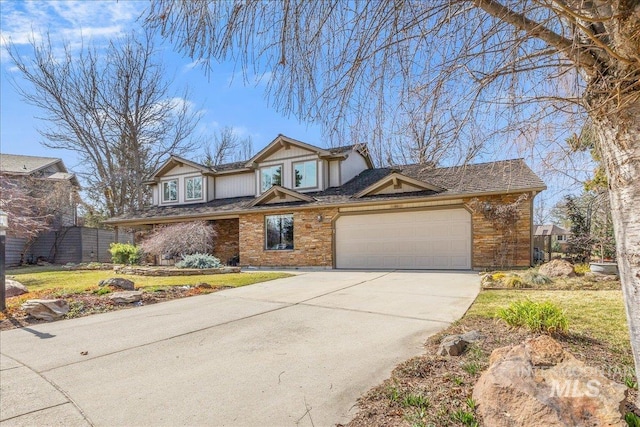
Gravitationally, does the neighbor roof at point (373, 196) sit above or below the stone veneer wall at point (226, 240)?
above

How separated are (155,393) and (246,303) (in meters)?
4.05

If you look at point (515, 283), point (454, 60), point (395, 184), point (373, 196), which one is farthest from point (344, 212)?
point (454, 60)

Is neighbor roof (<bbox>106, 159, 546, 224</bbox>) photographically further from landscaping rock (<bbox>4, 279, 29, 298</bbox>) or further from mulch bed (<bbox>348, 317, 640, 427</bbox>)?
landscaping rock (<bbox>4, 279, 29, 298</bbox>)

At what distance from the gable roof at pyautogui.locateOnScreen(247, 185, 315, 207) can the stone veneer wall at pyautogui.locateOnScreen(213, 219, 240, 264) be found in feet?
8.74

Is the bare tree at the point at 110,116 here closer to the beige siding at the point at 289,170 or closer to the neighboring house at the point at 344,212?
the neighboring house at the point at 344,212

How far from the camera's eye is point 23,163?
2242cm

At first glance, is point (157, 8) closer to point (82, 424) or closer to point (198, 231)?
point (82, 424)

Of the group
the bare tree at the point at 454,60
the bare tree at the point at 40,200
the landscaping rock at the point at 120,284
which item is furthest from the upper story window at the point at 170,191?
the bare tree at the point at 454,60

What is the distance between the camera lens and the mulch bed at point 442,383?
8.48 ft

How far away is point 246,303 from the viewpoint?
738 centimetres

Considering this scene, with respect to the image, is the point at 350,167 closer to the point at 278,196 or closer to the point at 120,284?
the point at 278,196

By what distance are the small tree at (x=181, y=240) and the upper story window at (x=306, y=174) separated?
5.05 metres

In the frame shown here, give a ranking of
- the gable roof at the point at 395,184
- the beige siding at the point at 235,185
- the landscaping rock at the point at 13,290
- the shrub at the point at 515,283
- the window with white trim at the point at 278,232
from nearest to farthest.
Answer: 1. the shrub at the point at 515,283
2. the landscaping rock at the point at 13,290
3. the gable roof at the point at 395,184
4. the window with white trim at the point at 278,232
5. the beige siding at the point at 235,185

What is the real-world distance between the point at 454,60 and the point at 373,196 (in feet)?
37.4
